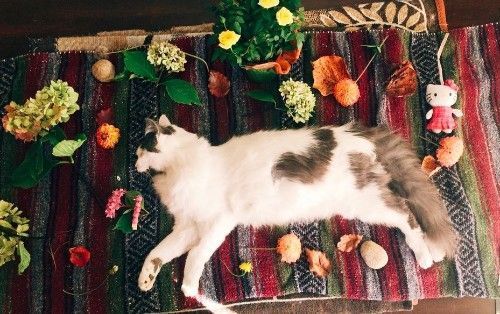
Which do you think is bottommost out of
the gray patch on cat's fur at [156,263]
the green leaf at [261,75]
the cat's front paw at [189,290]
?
the cat's front paw at [189,290]

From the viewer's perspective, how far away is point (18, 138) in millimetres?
1411

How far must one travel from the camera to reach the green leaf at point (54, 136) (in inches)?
54.5

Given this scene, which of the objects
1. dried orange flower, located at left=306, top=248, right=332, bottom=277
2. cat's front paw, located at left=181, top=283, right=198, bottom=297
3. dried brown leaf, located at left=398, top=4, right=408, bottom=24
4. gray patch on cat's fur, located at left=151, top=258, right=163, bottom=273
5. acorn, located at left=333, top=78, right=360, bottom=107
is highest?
dried brown leaf, located at left=398, top=4, right=408, bottom=24

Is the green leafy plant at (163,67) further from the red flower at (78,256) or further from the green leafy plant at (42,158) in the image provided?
the red flower at (78,256)

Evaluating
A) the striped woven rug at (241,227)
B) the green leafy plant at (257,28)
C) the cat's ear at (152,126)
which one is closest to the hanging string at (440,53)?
the striped woven rug at (241,227)

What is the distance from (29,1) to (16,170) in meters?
0.74

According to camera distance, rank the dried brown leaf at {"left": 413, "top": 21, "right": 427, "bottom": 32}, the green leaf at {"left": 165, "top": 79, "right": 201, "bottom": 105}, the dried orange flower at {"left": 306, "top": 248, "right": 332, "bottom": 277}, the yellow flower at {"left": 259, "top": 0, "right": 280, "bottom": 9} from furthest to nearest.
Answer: the dried brown leaf at {"left": 413, "top": 21, "right": 427, "bottom": 32}
the green leaf at {"left": 165, "top": 79, "right": 201, "bottom": 105}
the dried orange flower at {"left": 306, "top": 248, "right": 332, "bottom": 277}
the yellow flower at {"left": 259, "top": 0, "right": 280, "bottom": 9}

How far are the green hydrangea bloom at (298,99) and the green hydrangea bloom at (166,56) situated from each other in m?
0.32

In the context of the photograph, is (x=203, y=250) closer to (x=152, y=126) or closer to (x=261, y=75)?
(x=152, y=126)

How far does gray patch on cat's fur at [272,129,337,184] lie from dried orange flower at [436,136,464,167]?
0.37 m

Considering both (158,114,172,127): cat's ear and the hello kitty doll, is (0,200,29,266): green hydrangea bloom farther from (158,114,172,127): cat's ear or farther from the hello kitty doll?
the hello kitty doll

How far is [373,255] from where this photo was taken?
4.34 feet

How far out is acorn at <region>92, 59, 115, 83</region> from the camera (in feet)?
4.77

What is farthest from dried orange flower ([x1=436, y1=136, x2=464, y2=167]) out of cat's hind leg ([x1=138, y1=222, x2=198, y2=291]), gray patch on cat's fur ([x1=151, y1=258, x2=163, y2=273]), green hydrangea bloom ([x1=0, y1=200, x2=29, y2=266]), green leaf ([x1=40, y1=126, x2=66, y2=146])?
green hydrangea bloom ([x1=0, y1=200, x2=29, y2=266])
